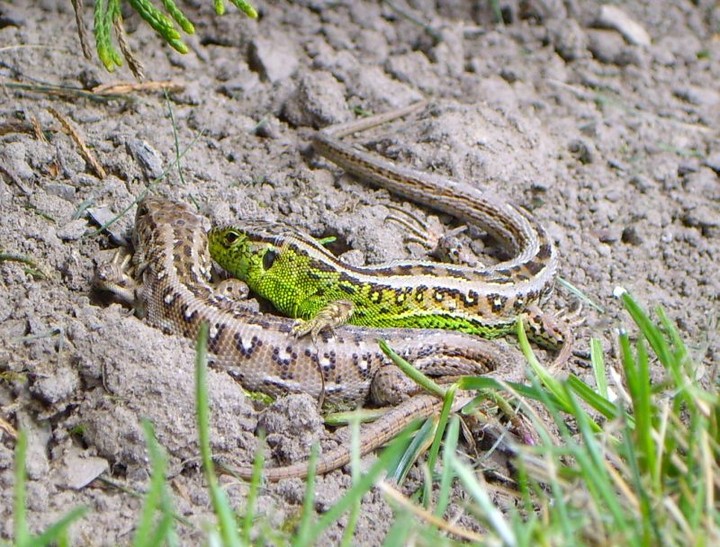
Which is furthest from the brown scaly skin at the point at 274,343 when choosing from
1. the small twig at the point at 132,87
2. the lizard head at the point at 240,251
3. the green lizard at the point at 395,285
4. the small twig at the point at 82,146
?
the small twig at the point at 132,87

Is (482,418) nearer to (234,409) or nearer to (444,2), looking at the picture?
(234,409)

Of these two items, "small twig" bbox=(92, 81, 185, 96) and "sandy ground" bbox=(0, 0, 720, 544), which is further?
"small twig" bbox=(92, 81, 185, 96)

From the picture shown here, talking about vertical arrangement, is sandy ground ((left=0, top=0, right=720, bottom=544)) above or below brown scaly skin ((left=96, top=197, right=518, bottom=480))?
above

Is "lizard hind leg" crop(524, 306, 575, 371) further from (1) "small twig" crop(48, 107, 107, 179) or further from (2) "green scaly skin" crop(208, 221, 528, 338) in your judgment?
(1) "small twig" crop(48, 107, 107, 179)

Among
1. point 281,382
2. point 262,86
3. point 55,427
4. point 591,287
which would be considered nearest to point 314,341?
point 281,382

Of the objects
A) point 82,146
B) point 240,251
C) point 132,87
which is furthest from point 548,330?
point 132,87

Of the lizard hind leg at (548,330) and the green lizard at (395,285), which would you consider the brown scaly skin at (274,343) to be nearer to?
the green lizard at (395,285)

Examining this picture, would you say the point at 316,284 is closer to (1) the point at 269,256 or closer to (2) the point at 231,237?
(1) the point at 269,256

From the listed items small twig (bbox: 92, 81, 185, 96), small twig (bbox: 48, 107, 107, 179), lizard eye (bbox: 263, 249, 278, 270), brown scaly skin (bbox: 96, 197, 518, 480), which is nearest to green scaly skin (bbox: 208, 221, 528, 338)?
lizard eye (bbox: 263, 249, 278, 270)
